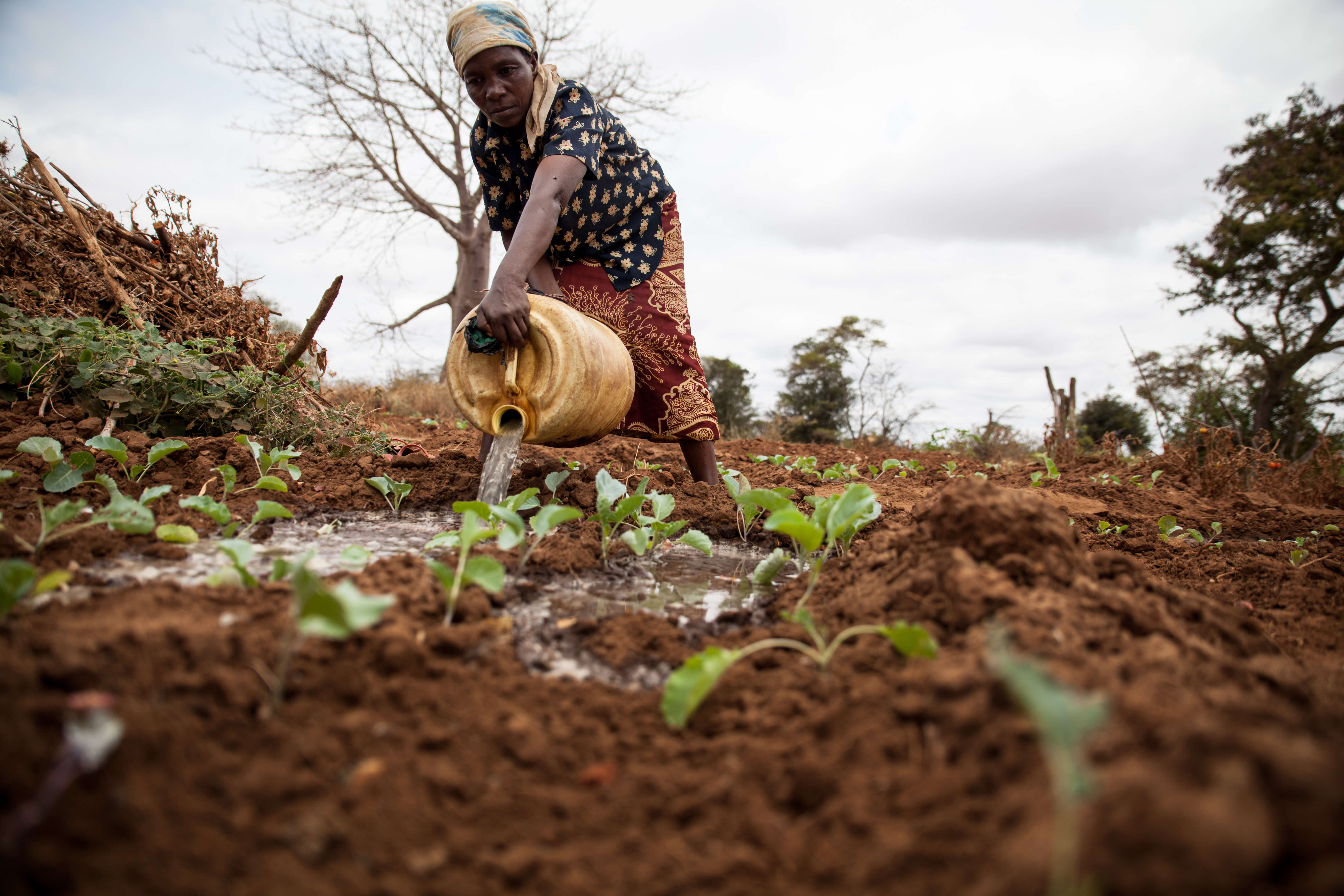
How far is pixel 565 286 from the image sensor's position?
9.91ft

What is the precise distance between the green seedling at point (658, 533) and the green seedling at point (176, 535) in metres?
1.06

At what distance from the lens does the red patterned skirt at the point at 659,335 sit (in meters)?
2.96

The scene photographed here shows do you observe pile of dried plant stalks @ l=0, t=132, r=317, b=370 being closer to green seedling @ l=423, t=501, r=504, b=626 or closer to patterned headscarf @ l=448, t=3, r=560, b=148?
patterned headscarf @ l=448, t=3, r=560, b=148

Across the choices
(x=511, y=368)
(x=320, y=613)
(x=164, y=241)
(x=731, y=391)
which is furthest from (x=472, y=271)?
(x=320, y=613)

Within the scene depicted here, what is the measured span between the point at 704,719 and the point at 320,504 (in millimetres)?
1959

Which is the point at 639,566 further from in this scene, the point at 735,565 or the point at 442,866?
the point at 442,866

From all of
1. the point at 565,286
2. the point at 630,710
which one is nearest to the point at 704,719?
the point at 630,710

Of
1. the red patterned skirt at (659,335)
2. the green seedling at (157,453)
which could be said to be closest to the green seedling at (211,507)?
the green seedling at (157,453)

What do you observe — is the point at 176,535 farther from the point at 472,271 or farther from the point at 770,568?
the point at 472,271

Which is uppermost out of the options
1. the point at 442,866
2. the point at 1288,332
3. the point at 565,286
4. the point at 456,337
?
the point at 1288,332

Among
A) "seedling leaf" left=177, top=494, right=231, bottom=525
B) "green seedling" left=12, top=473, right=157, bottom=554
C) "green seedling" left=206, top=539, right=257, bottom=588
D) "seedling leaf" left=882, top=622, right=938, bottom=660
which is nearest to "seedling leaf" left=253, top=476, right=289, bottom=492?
"seedling leaf" left=177, top=494, right=231, bottom=525

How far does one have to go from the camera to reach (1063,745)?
555mm

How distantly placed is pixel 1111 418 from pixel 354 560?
52.8 feet

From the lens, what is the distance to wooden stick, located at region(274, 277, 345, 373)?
9.52 feet
